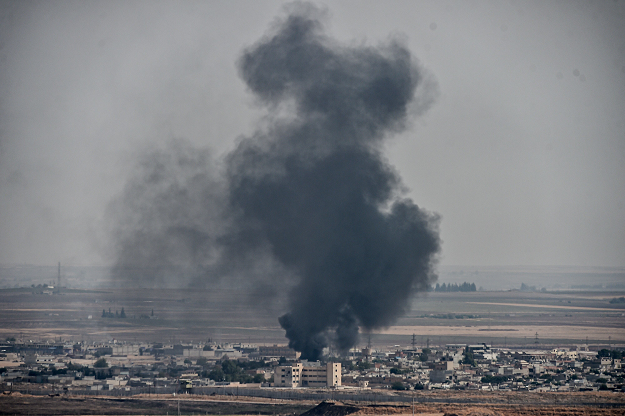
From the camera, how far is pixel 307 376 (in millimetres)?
84188

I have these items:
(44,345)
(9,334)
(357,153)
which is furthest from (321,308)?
(9,334)

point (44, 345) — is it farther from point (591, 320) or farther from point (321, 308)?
point (591, 320)

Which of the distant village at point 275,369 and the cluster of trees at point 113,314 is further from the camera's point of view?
the cluster of trees at point 113,314

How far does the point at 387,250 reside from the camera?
312 feet

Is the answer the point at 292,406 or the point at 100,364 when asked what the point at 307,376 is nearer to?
the point at 292,406

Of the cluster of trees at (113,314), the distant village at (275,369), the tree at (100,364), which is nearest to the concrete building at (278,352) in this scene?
the distant village at (275,369)

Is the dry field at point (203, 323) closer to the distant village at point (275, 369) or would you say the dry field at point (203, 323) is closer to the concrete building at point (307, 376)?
the distant village at point (275, 369)

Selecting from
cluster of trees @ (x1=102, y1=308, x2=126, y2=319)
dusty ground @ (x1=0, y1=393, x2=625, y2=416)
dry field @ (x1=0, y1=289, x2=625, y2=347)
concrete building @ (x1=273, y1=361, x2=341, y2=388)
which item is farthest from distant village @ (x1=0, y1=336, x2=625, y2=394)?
cluster of trees @ (x1=102, y1=308, x2=126, y2=319)

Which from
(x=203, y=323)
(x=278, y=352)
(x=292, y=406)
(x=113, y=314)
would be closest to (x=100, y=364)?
(x=278, y=352)

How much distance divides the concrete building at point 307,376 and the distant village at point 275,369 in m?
0.08

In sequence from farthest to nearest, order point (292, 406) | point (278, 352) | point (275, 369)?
point (278, 352), point (275, 369), point (292, 406)

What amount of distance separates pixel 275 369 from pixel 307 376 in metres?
2.66

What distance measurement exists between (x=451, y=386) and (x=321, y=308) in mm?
13848

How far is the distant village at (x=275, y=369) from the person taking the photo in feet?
270
